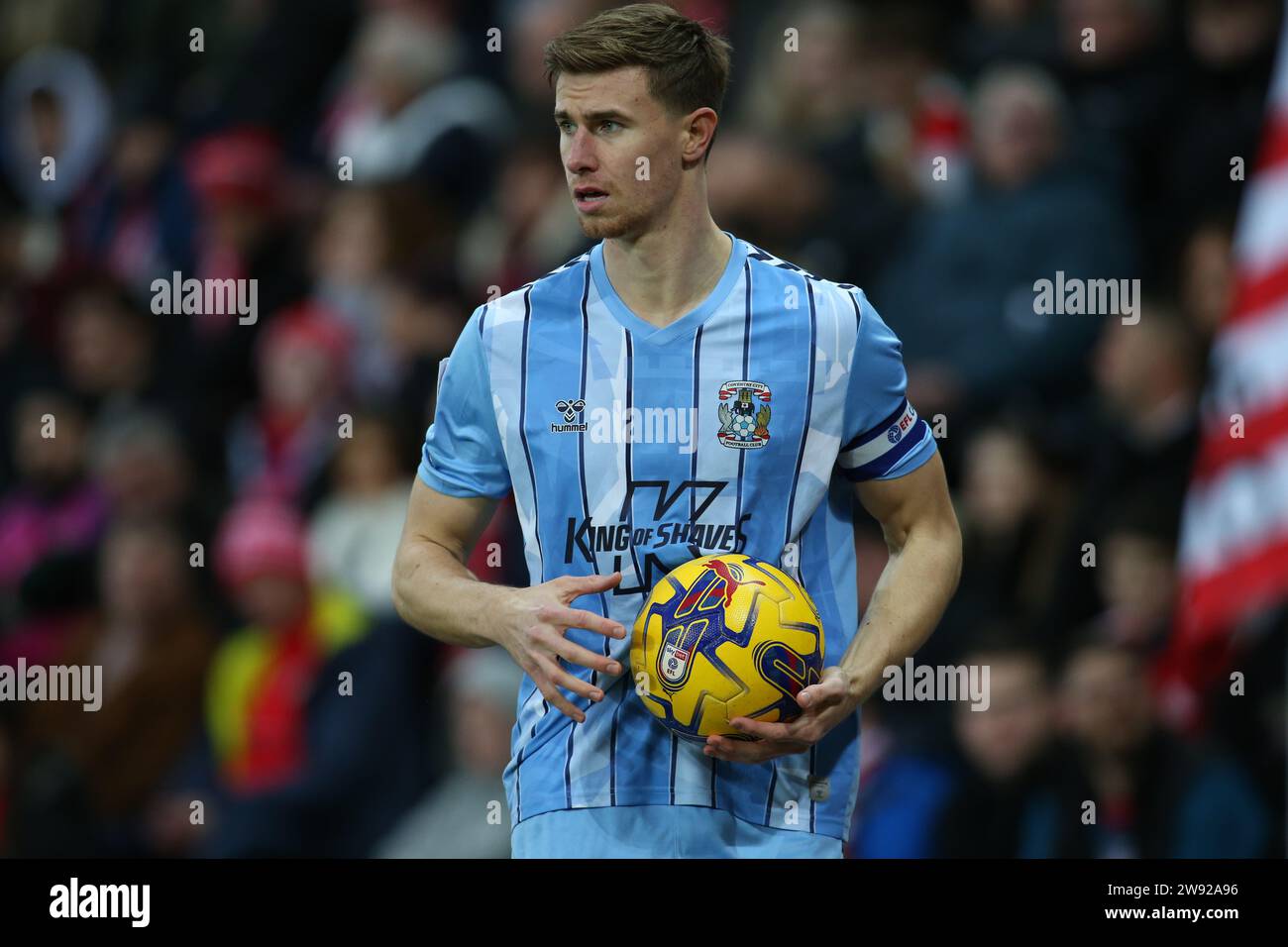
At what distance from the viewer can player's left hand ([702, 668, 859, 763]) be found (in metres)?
4.18

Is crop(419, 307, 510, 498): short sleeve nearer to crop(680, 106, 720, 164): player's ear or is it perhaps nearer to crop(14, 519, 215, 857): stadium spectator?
crop(680, 106, 720, 164): player's ear

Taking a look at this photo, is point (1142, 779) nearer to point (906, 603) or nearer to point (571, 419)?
point (906, 603)

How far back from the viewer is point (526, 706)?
4719 millimetres

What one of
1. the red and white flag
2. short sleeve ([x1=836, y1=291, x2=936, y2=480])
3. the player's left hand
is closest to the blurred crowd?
the red and white flag

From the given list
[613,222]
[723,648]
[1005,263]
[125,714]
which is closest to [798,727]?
[723,648]

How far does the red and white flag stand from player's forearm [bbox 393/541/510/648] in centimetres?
349

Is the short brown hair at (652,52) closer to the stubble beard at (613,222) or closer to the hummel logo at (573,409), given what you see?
the stubble beard at (613,222)

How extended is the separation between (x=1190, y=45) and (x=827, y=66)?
1.63 metres

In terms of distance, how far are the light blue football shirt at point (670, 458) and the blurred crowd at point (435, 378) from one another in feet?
8.91

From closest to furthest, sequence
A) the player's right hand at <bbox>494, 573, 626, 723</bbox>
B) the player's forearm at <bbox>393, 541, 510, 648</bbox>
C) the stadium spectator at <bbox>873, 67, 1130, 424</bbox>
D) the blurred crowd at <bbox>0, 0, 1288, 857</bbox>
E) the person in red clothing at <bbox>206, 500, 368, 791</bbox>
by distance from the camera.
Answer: the player's right hand at <bbox>494, 573, 626, 723</bbox> → the player's forearm at <bbox>393, 541, 510, 648</bbox> → the blurred crowd at <bbox>0, 0, 1288, 857</bbox> → the stadium spectator at <bbox>873, 67, 1130, 424</bbox> → the person in red clothing at <bbox>206, 500, 368, 791</bbox>

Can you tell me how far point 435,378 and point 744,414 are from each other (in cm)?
436

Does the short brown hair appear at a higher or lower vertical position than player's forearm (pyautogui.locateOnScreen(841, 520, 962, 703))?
higher

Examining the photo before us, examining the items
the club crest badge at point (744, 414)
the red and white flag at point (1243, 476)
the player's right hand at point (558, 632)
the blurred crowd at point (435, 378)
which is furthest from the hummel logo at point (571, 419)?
the red and white flag at point (1243, 476)

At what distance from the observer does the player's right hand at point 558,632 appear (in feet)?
13.5
